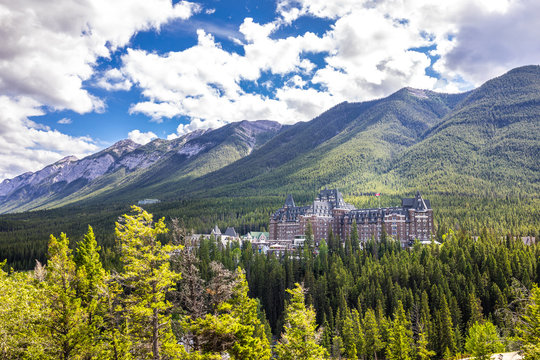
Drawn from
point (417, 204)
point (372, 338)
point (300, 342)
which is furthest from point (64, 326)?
point (417, 204)

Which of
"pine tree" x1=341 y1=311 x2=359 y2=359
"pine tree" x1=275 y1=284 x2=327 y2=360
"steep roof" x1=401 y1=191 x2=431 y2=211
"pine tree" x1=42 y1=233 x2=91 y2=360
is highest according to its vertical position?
"steep roof" x1=401 y1=191 x2=431 y2=211

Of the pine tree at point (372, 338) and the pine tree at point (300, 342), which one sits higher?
the pine tree at point (300, 342)

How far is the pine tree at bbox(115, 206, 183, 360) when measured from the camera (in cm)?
2697

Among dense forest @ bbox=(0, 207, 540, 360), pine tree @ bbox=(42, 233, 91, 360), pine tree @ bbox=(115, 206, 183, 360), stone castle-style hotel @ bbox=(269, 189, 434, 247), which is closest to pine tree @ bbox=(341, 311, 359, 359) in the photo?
dense forest @ bbox=(0, 207, 540, 360)

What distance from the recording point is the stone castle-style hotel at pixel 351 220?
15188 cm

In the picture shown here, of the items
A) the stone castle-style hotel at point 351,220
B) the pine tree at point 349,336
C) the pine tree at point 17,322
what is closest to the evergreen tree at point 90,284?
the pine tree at point 17,322

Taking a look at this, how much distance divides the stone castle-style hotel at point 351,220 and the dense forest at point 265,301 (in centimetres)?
1986

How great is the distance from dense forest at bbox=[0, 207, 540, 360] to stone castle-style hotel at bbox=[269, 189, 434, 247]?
1986cm

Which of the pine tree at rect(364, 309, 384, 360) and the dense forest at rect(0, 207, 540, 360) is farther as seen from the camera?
the pine tree at rect(364, 309, 384, 360)

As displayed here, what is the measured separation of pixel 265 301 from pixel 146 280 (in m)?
97.1

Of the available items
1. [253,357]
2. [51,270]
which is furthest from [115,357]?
[51,270]

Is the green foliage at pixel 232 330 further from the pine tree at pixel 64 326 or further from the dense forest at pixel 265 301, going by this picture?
the pine tree at pixel 64 326

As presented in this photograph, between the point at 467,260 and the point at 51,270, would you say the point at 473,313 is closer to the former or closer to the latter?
the point at 467,260

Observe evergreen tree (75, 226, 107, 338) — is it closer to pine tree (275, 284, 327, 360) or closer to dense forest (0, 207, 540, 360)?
dense forest (0, 207, 540, 360)
